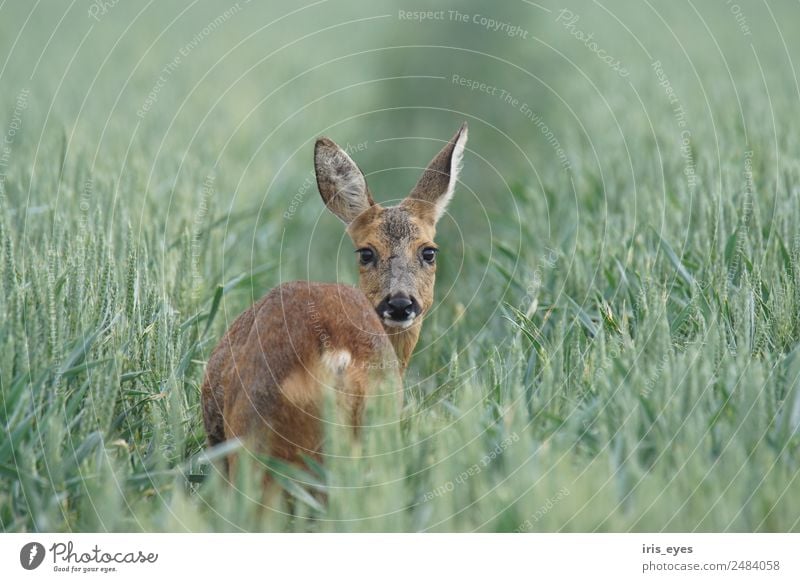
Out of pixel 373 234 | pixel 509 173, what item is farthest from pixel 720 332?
pixel 509 173

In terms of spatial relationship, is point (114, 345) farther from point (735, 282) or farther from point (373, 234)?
point (735, 282)

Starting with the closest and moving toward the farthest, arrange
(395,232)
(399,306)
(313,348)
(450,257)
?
1. (313,348)
2. (399,306)
3. (395,232)
4. (450,257)

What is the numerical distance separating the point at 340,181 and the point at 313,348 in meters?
1.67

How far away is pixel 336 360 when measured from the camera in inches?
167

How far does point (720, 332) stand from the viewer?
4.83 metres

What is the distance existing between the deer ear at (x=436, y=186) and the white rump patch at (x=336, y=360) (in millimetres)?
1707

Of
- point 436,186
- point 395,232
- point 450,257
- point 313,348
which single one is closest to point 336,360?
point 313,348

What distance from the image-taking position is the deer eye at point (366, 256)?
18.4ft

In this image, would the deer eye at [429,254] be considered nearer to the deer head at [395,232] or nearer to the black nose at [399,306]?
the deer head at [395,232]

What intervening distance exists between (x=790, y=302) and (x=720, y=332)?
0.44 m
